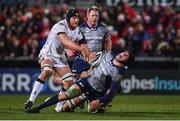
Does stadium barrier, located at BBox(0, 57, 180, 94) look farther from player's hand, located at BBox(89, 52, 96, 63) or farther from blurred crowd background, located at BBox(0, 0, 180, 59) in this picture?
player's hand, located at BBox(89, 52, 96, 63)

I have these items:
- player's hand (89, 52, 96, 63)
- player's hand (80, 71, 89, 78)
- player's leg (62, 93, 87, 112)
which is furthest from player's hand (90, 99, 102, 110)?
player's hand (89, 52, 96, 63)

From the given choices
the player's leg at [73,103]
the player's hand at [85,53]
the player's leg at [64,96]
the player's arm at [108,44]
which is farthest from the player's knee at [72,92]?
the player's arm at [108,44]

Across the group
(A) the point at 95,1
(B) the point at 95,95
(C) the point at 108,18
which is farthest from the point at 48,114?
(A) the point at 95,1

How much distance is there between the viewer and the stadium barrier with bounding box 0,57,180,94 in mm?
22891

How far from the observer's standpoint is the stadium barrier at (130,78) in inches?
901

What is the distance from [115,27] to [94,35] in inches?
399

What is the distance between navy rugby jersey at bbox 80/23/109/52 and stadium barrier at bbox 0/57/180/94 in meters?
8.04

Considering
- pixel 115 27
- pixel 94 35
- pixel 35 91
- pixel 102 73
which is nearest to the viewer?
pixel 102 73

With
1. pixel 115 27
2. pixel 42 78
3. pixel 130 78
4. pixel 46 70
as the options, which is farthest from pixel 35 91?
pixel 115 27

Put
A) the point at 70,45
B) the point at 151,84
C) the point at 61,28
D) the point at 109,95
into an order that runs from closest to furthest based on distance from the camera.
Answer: the point at 109,95 < the point at 70,45 < the point at 61,28 < the point at 151,84

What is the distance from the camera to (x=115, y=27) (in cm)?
2506

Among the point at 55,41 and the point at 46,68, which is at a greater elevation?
the point at 55,41

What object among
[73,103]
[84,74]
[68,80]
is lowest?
[73,103]

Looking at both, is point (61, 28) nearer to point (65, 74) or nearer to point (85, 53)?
point (85, 53)
